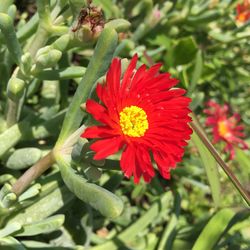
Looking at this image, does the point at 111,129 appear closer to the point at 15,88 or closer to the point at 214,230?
the point at 15,88

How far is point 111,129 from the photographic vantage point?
3.09 ft

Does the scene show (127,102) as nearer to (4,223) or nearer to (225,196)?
(4,223)

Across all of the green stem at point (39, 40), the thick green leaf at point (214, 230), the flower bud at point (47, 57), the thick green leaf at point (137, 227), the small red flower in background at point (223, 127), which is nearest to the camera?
the flower bud at point (47, 57)

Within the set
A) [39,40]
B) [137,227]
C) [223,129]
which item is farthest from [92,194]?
[223,129]

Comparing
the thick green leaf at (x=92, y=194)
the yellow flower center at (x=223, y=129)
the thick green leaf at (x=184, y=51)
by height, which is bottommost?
the yellow flower center at (x=223, y=129)

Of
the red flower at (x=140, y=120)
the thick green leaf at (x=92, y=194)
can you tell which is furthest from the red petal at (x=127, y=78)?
the thick green leaf at (x=92, y=194)

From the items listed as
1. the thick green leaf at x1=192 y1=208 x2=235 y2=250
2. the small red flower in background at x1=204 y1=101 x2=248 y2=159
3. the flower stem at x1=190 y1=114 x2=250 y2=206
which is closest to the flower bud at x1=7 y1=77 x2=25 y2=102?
the flower stem at x1=190 y1=114 x2=250 y2=206

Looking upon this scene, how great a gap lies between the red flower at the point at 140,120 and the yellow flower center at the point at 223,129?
39.4 inches

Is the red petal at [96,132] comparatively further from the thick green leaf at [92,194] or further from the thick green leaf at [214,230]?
the thick green leaf at [214,230]

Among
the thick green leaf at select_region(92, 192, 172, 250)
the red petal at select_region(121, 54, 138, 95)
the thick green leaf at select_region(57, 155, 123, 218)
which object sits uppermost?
the red petal at select_region(121, 54, 138, 95)

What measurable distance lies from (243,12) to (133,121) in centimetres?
132

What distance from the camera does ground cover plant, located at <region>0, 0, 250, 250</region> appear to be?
1001 millimetres

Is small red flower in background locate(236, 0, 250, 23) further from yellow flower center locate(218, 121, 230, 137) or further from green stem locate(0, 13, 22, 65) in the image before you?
green stem locate(0, 13, 22, 65)

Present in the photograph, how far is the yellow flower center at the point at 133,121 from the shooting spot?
40.8 inches
